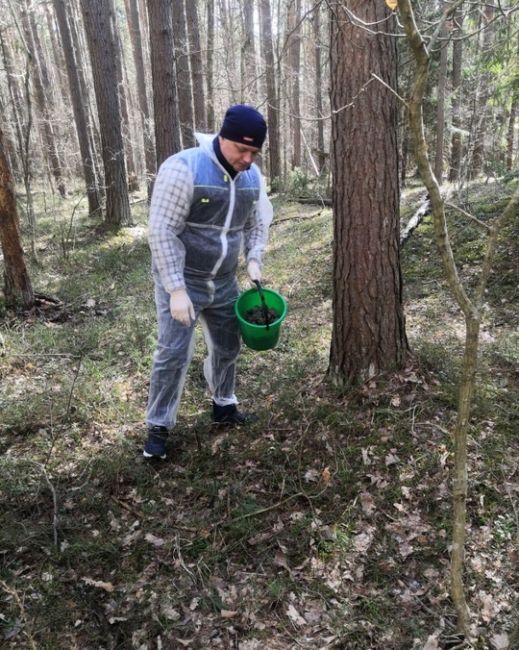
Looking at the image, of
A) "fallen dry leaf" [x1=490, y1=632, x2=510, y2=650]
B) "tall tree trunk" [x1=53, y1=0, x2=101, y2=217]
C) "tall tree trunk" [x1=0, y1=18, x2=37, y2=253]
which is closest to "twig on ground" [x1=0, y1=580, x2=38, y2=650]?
"fallen dry leaf" [x1=490, y1=632, x2=510, y2=650]

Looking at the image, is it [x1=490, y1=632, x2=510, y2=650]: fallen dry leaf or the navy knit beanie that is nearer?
[x1=490, y1=632, x2=510, y2=650]: fallen dry leaf

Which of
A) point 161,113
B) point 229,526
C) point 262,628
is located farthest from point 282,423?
point 161,113

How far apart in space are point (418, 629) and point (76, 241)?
10210 millimetres

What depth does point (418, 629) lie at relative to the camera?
230 centimetres

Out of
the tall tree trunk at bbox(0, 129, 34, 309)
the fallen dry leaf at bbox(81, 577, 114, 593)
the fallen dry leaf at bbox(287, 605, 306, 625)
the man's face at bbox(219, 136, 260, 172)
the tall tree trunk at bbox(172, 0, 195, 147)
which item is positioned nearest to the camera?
the fallen dry leaf at bbox(287, 605, 306, 625)

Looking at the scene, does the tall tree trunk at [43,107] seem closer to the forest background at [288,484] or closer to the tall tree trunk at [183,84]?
the tall tree trunk at [183,84]

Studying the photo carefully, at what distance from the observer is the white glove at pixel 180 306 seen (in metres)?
3.06

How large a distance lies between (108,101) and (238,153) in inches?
376

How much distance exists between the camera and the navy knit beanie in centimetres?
294

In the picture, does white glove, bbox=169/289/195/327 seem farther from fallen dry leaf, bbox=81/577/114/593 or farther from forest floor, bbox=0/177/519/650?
fallen dry leaf, bbox=81/577/114/593

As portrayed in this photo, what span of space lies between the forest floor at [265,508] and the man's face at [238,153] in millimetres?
1778

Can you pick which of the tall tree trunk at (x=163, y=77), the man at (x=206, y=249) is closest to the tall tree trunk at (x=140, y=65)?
the tall tree trunk at (x=163, y=77)

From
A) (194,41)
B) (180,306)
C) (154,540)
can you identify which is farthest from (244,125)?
(194,41)

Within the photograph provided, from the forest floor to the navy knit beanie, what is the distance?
1898 mm
